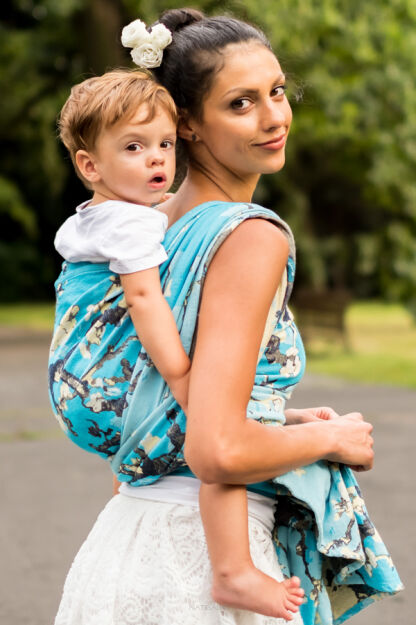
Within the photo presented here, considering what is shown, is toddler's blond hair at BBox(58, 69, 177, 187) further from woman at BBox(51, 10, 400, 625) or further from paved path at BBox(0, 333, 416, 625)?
paved path at BBox(0, 333, 416, 625)

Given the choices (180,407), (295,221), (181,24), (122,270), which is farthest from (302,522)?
(295,221)

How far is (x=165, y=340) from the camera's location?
1.85 metres

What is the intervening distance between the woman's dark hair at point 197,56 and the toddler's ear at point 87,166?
0.72 feet

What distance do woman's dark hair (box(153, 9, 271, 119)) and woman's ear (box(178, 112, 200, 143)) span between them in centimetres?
2

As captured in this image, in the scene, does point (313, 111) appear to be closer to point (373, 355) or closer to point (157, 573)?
point (373, 355)

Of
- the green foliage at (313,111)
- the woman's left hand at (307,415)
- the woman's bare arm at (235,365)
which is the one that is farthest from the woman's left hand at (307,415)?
the green foliage at (313,111)

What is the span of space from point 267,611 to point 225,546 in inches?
5.6

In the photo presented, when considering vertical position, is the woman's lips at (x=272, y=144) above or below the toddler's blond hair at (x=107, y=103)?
below

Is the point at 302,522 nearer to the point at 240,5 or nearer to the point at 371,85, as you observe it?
the point at 240,5

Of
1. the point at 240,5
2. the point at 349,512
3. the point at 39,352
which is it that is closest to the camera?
the point at 349,512

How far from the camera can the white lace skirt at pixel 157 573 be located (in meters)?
1.91

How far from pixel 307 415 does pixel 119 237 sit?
0.57 meters

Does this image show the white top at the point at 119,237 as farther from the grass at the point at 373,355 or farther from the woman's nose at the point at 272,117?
the grass at the point at 373,355

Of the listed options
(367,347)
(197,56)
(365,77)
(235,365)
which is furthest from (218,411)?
(365,77)
